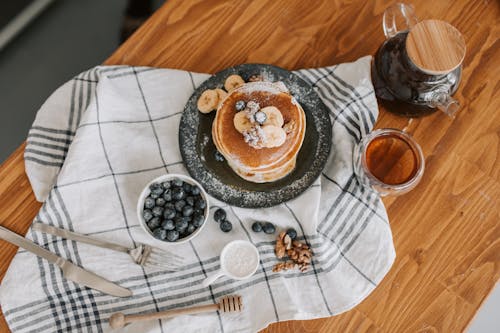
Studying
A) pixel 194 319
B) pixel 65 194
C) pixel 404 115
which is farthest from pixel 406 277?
pixel 65 194

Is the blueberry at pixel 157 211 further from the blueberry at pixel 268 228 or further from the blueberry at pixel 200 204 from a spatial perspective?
the blueberry at pixel 268 228

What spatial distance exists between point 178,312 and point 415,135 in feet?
2.47

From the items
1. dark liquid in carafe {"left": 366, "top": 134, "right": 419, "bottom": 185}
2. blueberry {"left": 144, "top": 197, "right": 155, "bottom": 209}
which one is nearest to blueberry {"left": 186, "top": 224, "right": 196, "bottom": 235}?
blueberry {"left": 144, "top": 197, "right": 155, "bottom": 209}

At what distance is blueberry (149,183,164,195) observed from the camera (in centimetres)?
120

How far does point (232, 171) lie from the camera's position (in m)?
1.29

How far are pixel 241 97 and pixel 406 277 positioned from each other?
2.01 ft

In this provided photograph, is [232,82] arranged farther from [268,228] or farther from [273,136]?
[268,228]

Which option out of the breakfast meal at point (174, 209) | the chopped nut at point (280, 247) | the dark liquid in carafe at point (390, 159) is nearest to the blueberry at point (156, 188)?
the breakfast meal at point (174, 209)

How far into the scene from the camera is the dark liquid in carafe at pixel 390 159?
1.21 metres

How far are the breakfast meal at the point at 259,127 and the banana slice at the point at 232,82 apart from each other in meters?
0.03

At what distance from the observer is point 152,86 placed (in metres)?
1.30

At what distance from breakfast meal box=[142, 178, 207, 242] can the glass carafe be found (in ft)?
1.79

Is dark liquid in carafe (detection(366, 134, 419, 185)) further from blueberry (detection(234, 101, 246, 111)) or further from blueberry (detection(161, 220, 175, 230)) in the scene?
blueberry (detection(161, 220, 175, 230))

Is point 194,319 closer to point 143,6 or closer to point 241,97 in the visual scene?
point 241,97
